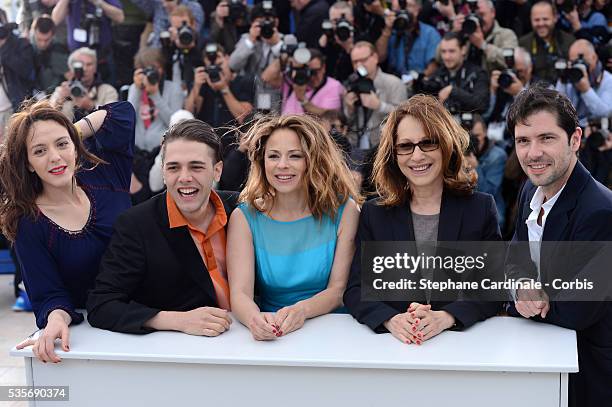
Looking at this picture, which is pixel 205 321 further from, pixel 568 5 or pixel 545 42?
pixel 568 5

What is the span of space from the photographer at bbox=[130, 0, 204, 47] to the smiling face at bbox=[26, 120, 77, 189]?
3.05 m

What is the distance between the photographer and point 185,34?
5078 mm

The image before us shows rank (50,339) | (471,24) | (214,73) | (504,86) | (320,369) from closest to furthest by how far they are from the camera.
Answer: (320,369), (50,339), (504,86), (471,24), (214,73)

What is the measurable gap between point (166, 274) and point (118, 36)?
371 cm

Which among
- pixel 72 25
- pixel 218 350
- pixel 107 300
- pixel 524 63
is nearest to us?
pixel 218 350

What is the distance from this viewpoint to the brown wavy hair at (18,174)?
220 cm

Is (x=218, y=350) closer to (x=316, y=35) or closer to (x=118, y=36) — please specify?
(x=316, y=35)

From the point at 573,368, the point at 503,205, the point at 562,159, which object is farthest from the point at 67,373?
the point at 503,205

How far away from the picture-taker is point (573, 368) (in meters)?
1.74

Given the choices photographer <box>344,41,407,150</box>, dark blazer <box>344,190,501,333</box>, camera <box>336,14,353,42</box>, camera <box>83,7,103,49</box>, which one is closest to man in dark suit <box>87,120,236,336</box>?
dark blazer <box>344,190,501,333</box>

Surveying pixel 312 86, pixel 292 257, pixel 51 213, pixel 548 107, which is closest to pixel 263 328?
pixel 292 257

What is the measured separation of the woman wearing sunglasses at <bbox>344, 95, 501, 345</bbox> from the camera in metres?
2.19

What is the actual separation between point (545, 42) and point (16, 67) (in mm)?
3631

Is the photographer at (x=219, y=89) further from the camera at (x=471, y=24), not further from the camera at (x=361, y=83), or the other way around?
the camera at (x=471, y=24)
